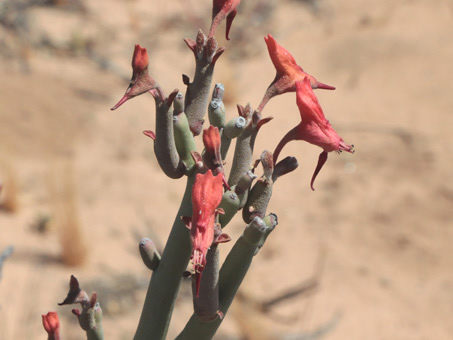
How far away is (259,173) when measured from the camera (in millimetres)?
5648

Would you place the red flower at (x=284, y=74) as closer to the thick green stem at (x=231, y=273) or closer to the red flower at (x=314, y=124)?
the red flower at (x=314, y=124)

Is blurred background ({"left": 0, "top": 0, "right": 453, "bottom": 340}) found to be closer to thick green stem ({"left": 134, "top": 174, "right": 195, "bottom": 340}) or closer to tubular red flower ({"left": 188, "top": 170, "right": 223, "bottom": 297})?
thick green stem ({"left": 134, "top": 174, "right": 195, "bottom": 340})

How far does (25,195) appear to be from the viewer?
5.53 metres

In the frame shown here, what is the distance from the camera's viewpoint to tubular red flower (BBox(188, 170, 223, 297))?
3.73 ft

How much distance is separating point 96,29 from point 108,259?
4775mm

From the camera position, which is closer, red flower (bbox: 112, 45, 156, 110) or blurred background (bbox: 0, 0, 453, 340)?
red flower (bbox: 112, 45, 156, 110)

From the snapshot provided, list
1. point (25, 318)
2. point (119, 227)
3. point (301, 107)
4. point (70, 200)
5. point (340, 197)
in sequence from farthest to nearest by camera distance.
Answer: point (340, 197)
point (119, 227)
point (70, 200)
point (25, 318)
point (301, 107)

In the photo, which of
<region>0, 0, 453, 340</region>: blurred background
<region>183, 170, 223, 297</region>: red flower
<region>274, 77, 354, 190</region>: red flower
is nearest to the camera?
<region>183, 170, 223, 297</region>: red flower

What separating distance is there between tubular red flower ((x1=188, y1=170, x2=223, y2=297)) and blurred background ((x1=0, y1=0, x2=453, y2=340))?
3.00m

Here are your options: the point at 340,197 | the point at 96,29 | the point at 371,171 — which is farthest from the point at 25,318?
the point at 96,29

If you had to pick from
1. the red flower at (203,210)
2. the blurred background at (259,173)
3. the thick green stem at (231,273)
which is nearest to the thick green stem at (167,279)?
the thick green stem at (231,273)

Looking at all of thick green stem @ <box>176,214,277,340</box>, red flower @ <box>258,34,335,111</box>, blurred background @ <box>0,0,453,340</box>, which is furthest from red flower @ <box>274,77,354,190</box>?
blurred background @ <box>0,0,453,340</box>

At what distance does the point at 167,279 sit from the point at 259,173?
4.19 m

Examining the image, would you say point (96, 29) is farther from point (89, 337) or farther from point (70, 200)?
point (89, 337)
